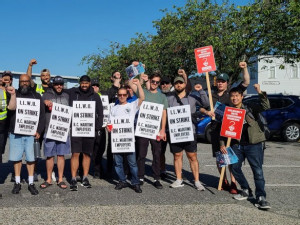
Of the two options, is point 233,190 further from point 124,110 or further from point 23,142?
point 23,142

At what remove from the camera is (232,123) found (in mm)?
5879

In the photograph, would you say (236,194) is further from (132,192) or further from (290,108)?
(290,108)

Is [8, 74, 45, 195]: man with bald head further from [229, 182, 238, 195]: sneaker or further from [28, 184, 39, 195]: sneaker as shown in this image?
[229, 182, 238, 195]: sneaker

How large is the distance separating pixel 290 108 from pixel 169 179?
29.2ft

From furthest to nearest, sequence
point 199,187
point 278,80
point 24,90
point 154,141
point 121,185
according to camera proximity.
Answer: point 278,80
point 154,141
point 121,185
point 199,187
point 24,90

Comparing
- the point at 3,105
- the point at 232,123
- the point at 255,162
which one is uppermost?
the point at 3,105

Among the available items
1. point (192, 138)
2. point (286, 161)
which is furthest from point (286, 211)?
point (286, 161)

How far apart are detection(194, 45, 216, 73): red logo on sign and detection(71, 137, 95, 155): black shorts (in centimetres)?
246

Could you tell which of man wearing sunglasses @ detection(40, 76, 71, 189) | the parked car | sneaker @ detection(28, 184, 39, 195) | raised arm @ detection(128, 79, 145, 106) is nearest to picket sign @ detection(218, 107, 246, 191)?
raised arm @ detection(128, 79, 145, 106)

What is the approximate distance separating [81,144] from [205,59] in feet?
9.20

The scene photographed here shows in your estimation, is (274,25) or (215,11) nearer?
(274,25)

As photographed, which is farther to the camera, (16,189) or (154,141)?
(154,141)

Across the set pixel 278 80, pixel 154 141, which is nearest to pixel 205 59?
pixel 154 141

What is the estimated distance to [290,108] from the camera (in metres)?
14.8
